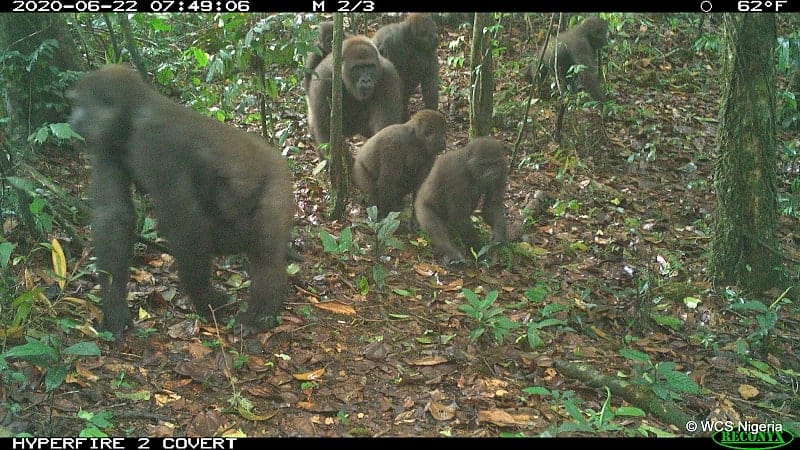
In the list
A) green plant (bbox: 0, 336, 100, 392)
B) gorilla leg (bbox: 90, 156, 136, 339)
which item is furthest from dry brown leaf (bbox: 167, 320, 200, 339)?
green plant (bbox: 0, 336, 100, 392)

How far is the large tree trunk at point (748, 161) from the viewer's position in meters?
5.94

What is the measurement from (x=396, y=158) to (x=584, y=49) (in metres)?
4.22

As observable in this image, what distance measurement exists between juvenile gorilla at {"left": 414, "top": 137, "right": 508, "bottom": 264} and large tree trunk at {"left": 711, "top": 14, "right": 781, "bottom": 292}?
191cm

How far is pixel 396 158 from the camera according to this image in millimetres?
7520

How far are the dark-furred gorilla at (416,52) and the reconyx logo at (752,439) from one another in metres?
6.53

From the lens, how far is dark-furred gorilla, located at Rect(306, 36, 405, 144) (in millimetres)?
8680

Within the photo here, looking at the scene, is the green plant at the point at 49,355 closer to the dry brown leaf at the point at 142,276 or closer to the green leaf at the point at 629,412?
the dry brown leaf at the point at 142,276

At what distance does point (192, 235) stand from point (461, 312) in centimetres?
213

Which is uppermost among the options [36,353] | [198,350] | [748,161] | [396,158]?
[748,161]

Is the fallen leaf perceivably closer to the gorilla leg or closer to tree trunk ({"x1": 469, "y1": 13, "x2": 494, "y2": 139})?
tree trunk ({"x1": 469, "y1": 13, "x2": 494, "y2": 139})

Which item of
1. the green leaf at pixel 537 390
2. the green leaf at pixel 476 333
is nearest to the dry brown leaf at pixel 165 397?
the green leaf at pixel 476 333

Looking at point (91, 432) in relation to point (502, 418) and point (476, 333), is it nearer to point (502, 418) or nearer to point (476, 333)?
point (502, 418)

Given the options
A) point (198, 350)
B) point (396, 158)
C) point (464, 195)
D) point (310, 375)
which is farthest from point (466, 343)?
point (396, 158)

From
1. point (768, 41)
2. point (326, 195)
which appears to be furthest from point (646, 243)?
point (326, 195)
